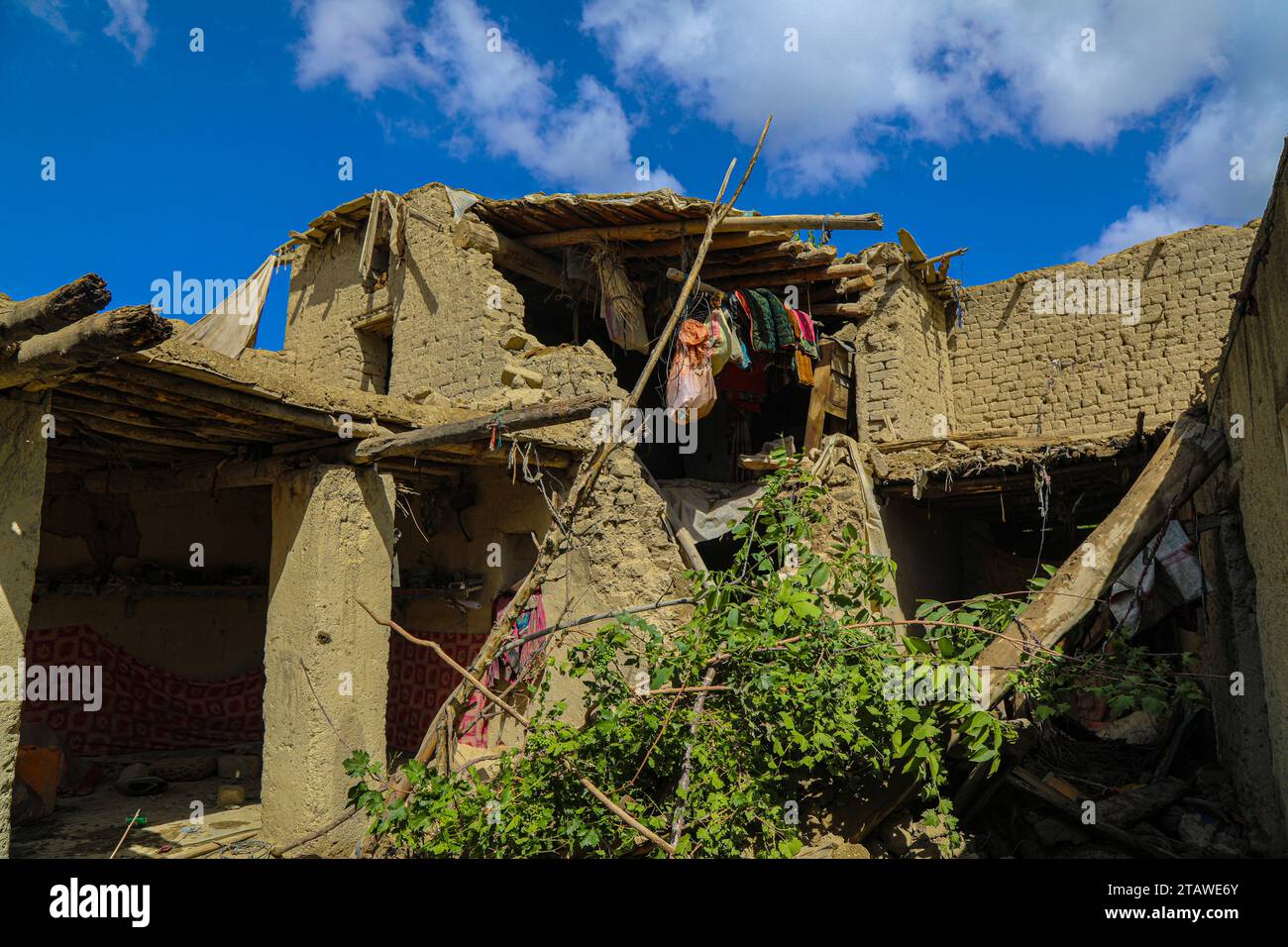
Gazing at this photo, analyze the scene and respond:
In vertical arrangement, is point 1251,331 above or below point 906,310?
below

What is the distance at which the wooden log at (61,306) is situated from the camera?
9.61 feet

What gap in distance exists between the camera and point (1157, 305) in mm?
9781

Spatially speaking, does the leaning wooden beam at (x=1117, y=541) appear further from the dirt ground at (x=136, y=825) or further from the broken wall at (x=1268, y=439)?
the dirt ground at (x=136, y=825)

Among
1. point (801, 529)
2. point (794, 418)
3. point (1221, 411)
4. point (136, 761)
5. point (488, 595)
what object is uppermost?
point (794, 418)

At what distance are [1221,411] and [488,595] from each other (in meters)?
5.74

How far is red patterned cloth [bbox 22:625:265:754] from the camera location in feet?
25.2

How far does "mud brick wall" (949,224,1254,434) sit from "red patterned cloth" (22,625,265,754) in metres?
8.89

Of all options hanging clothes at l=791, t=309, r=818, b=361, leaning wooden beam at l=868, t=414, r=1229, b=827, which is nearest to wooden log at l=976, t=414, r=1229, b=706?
leaning wooden beam at l=868, t=414, r=1229, b=827

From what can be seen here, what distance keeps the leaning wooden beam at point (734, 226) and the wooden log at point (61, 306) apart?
5368 mm

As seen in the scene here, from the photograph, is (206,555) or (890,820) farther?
(206,555)
